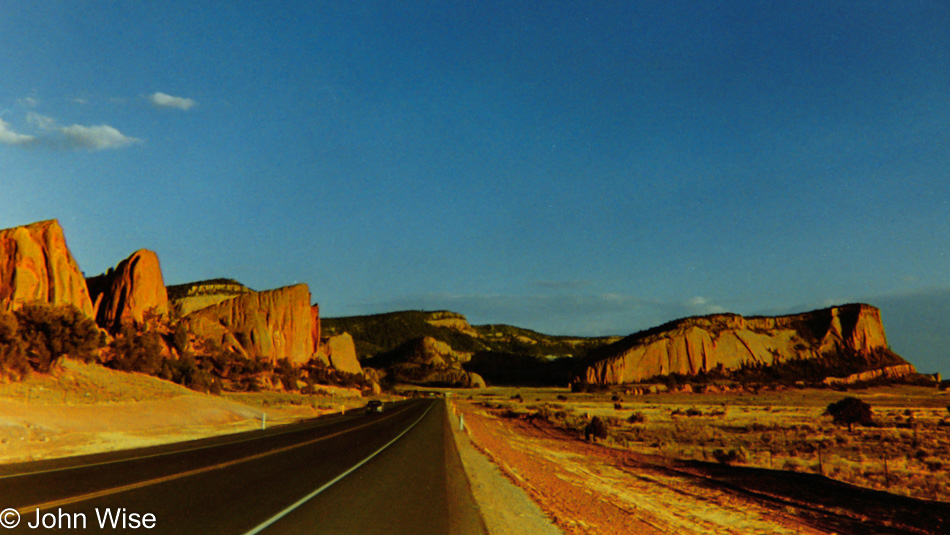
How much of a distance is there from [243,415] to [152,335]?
21958 mm

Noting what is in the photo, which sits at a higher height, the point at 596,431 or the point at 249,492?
the point at 249,492

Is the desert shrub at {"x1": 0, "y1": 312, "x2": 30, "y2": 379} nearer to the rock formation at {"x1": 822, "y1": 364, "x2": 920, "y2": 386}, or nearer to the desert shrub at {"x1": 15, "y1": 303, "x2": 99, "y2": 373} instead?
the desert shrub at {"x1": 15, "y1": 303, "x2": 99, "y2": 373}

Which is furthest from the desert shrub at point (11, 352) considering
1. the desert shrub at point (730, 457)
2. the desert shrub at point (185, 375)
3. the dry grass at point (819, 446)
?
the desert shrub at point (730, 457)

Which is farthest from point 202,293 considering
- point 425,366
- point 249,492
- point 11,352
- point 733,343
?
point 733,343

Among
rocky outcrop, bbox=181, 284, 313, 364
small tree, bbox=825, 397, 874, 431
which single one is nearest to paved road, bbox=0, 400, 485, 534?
small tree, bbox=825, 397, 874, 431

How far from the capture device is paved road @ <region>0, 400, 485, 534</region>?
7.61 m

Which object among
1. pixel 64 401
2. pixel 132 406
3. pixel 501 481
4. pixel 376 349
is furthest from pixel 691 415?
pixel 376 349

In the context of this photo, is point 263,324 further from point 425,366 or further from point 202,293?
point 425,366

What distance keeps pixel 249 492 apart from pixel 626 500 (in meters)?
7.85

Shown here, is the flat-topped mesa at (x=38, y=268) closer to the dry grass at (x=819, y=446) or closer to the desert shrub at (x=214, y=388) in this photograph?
the desert shrub at (x=214, y=388)

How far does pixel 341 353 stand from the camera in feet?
375

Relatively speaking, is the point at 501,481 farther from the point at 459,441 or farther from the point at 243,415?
the point at 243,415

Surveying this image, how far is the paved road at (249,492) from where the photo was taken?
300 inches

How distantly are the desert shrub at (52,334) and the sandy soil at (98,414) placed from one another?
91 cm
